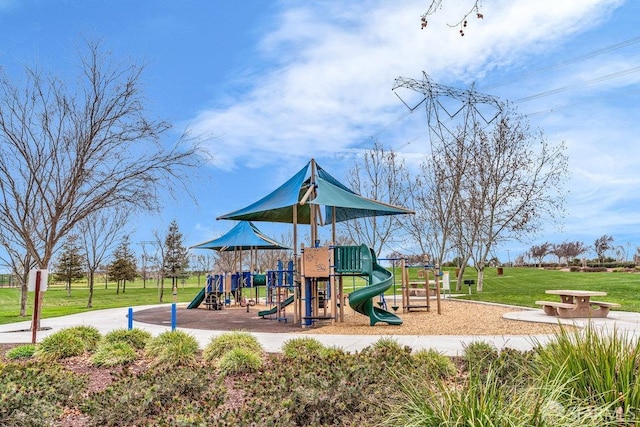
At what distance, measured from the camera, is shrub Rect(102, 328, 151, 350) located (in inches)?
299

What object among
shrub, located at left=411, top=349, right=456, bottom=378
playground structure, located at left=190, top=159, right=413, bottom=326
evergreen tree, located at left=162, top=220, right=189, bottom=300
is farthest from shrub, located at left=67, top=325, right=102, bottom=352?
evergreen tree, located at left=162, top=220, right=189, bottom=300

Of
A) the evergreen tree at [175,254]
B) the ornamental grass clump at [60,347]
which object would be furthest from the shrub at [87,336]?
the evergreen tree at [175,254]

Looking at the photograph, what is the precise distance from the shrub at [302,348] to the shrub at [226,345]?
1.38 feet

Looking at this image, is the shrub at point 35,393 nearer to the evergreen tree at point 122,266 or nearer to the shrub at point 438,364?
the shrub at point 438,364

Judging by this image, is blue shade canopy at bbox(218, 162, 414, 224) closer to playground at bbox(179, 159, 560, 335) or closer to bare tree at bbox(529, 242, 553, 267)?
playground at bbox(179, 159, 560, 335)

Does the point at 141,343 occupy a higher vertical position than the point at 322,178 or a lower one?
lower

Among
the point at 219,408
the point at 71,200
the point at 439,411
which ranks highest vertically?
the point at 71,200

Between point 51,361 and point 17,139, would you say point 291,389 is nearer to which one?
point 51,361

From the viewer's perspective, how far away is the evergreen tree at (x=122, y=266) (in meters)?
36.7

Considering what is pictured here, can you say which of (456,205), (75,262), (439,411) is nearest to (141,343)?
(439,411)

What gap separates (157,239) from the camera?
26.4m

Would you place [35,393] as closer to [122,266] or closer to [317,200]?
[317,200]

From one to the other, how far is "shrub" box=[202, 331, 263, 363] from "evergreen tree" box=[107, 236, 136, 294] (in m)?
31.7

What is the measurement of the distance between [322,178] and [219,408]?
9402mm
